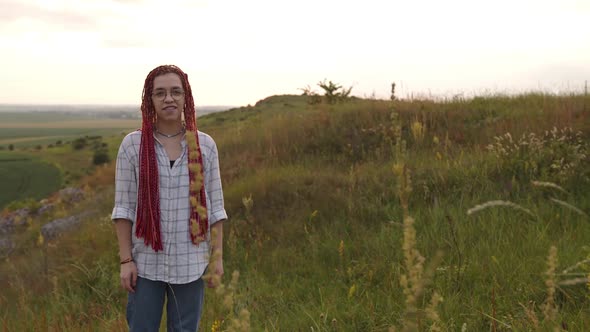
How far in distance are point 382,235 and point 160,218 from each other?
2.57 metres

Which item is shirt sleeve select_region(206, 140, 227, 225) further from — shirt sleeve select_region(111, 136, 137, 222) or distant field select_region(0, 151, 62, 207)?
distant field select_region(0, 151, 62, 207)

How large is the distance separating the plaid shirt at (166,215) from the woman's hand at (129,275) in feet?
0.11

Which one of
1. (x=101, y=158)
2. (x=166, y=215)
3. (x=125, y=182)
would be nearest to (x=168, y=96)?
(x=125, y=182)

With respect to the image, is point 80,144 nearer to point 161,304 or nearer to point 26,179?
point 26,179

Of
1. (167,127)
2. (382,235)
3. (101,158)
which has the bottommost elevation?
(101,158)

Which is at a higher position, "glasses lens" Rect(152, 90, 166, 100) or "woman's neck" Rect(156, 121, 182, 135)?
"glasses lens" Rect(152, 90, 166, 100)

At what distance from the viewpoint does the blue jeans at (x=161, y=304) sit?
271 centimetres

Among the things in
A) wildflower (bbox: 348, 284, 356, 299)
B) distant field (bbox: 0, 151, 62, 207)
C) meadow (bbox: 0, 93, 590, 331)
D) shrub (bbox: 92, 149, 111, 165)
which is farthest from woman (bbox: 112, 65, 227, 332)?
shrub (bbox: 92, 149, 111, 165)

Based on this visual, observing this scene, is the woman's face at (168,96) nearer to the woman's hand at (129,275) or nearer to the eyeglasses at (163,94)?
the eyeglasses at (163,94)

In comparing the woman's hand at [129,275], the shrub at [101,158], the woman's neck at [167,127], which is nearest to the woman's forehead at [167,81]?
the woman's neck at [167,127]

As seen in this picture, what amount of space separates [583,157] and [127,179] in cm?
480

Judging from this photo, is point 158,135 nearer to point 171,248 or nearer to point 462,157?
point 171,248

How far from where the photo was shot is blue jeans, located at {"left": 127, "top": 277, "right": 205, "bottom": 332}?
107 inches

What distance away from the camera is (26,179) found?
1790 inches
